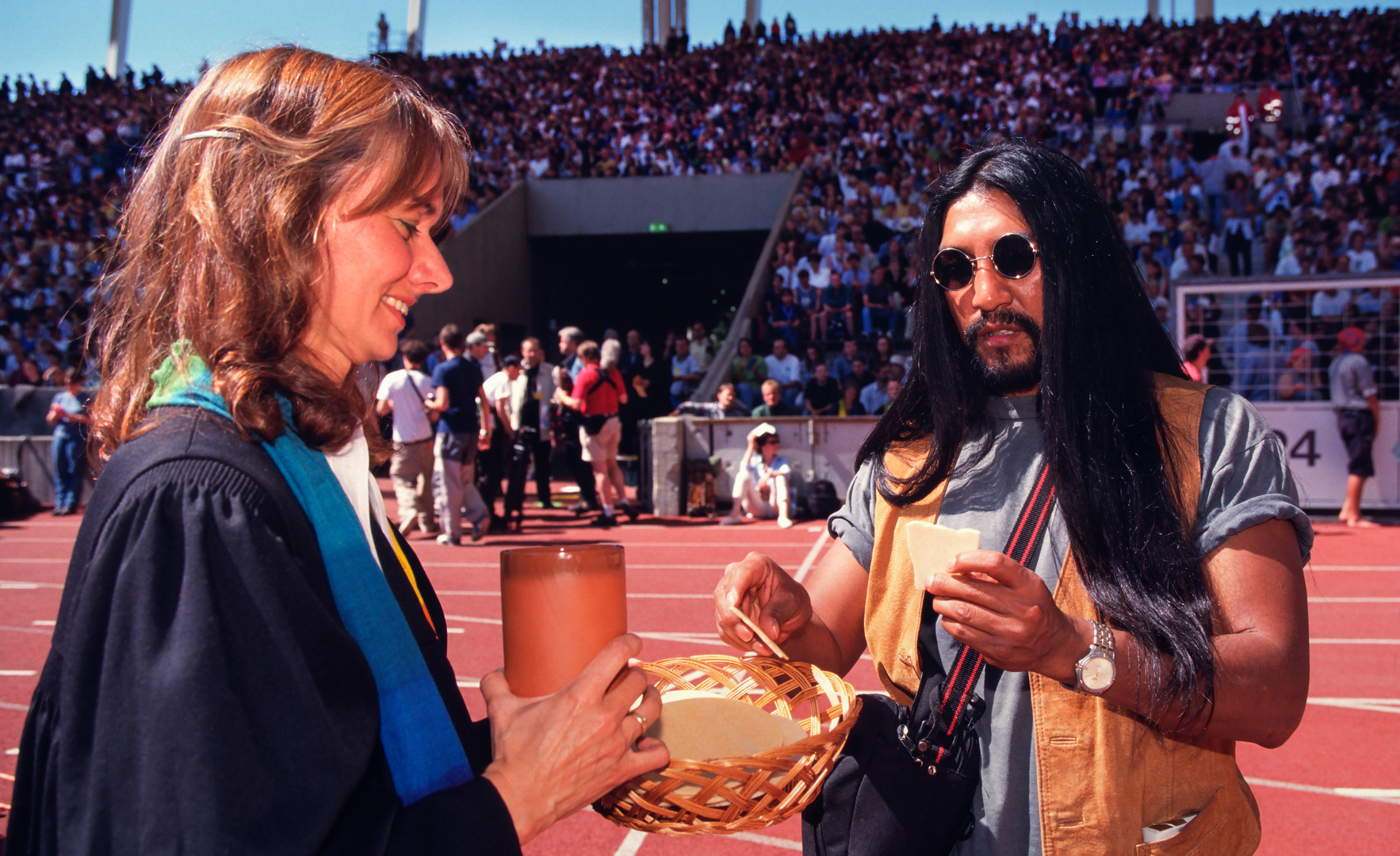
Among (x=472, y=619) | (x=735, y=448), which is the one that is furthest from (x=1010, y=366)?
(x=735, y=448)

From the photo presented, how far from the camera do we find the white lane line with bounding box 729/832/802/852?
3.53 meters

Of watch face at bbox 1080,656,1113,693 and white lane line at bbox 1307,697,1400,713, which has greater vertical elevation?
watch face at bbox 1080,656,1113,693

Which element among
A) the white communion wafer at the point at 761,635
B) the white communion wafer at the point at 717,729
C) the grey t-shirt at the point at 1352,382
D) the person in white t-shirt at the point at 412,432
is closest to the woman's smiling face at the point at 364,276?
the white communion wafer at the point at 717,729

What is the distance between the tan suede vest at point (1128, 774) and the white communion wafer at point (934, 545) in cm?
28

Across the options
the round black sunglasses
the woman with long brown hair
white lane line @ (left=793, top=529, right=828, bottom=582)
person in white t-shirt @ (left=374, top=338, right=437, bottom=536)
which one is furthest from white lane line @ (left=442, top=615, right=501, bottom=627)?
the woman with long brown hair

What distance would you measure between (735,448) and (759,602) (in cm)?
996

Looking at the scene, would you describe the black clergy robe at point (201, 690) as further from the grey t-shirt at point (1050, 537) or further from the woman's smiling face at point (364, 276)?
the grey t-shirt at point (1050, 537)

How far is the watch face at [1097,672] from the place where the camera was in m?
1.48

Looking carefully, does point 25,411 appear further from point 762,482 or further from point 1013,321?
point 1013,321

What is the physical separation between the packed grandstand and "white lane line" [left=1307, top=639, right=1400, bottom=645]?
5744mm

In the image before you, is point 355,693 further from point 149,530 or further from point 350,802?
point 149,530

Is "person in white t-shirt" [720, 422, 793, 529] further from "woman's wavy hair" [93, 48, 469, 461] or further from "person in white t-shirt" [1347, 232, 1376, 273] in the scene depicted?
"woman's wavy hair" [93, 48, 469, 461]

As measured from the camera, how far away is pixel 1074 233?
1.84m

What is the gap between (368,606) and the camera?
110 centimetres
